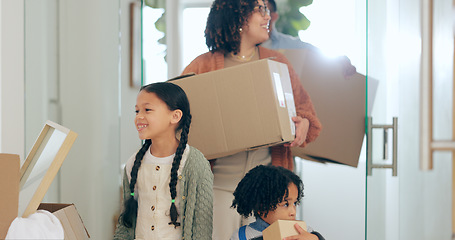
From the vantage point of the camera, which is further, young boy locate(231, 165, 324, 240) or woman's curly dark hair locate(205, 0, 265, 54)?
woman's curly dark hair locate(205, 0, 265, 54)

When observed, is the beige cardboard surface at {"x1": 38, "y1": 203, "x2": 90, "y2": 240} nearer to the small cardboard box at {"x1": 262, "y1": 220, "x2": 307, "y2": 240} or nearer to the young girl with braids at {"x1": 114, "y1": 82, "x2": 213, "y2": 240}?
the young girl with braids at {"x1": 114, "y1": 82, "x2": 213, "y2": 240}

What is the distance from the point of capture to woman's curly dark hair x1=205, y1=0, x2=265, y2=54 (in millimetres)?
2037

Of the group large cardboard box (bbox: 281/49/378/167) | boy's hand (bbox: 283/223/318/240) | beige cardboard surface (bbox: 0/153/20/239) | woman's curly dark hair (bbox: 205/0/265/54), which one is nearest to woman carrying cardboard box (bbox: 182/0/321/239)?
woman's curly dark hair (bbox: 205/0/265/54)

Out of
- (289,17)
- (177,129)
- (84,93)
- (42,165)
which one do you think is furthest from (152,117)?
(289,17)

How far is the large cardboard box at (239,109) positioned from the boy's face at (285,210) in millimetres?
201

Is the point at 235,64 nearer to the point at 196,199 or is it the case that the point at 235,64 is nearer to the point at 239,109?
the point at 239,109

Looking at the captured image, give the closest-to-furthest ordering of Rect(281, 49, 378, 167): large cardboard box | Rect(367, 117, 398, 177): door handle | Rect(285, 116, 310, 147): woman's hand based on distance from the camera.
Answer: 1. Rect(285, 116, 310, 147): woman's hand
2. Rect(367, 117, 398, 177): door handle
3. Rect(281, 49, 378, 167): large cardboard box

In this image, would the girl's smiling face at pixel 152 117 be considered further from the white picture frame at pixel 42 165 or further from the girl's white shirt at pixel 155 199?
the white picture frame at pixel 42 165

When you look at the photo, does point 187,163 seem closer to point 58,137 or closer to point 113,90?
point 58,137

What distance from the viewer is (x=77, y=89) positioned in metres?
2.33

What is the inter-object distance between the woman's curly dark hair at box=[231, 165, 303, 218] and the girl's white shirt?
0.21 metres

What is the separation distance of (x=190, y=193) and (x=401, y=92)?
3.01ft

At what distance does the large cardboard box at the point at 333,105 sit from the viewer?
7.06ft

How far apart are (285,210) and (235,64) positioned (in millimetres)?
694
